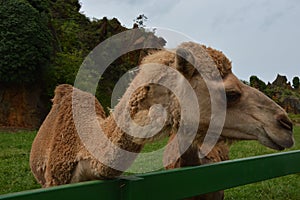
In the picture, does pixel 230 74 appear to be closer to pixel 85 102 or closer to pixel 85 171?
pixel 85 171

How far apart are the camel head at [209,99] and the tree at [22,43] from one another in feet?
40.6

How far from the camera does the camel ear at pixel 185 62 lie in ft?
7.37

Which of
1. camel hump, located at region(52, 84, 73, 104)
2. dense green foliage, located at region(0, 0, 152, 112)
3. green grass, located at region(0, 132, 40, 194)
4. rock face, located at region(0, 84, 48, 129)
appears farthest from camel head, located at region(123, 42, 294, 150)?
rock face, located at region(0, 84, 48, 129)

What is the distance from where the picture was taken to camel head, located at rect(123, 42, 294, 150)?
7.54ft

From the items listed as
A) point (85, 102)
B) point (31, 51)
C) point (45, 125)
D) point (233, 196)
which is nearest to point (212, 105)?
point (85, 102)

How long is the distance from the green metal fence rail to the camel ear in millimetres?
538

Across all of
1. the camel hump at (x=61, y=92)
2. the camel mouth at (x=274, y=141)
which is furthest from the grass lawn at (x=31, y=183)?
the camel mouth at (x=274, y=141)

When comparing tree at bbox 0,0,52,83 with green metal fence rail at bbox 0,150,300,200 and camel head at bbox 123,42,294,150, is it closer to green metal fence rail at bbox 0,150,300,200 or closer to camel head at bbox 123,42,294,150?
camel head at bbox 123,42,294,150

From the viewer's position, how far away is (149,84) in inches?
91.3

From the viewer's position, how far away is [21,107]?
13992mm

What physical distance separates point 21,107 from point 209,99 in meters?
12.6

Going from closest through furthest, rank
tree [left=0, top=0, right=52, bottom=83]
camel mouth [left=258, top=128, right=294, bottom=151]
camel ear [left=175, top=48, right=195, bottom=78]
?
camel ear [left=175, top=48, right=195, bottom=78] < camel mouth [left=258, top=128, right=294, bottom=151] < tree [left=0, top=0, right=52, bottom=83]

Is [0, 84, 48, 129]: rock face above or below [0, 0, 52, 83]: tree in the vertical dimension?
below

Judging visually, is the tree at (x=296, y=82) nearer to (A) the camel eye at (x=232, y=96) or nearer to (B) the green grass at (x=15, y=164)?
(B) the green grass at (x=15, y=164)
